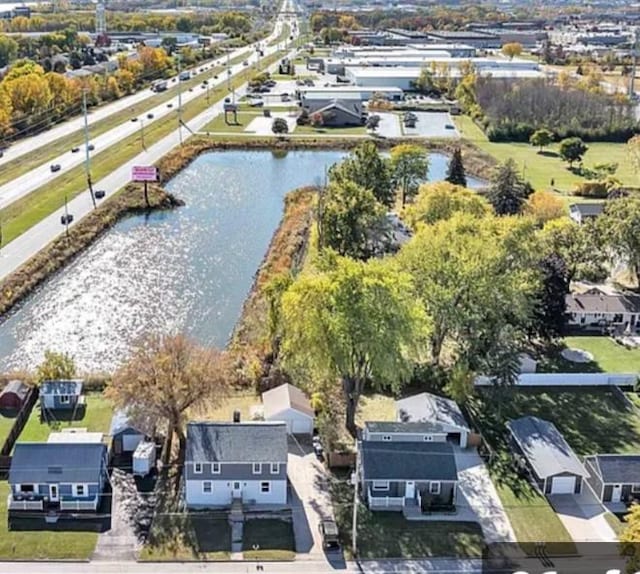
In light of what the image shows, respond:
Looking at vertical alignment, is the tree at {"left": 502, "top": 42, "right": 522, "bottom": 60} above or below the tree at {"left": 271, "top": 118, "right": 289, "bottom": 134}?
above

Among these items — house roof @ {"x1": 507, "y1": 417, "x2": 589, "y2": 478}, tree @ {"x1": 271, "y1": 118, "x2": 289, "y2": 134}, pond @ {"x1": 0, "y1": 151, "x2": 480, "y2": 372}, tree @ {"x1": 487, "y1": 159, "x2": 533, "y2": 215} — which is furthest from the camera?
tree @ {"x1": 271, "y1": 118, "x2": 289, "y2": 134}

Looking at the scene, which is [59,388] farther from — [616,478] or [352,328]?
[616,478]

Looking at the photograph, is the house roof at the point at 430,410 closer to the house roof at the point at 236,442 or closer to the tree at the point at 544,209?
the house roof at the point at 236,442

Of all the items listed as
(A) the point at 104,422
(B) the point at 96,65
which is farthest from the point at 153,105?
(A) the point at 104,422

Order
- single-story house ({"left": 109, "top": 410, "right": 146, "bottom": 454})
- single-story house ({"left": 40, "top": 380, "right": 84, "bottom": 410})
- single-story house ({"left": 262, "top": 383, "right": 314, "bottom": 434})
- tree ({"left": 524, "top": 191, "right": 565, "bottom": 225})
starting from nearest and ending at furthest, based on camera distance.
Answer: single-story house ({"left": 109, "top": 410, "right": 146, "bottom": 454})
single-story house ({"left": 262, "top": 383, "right": 314, "bottom": 434})
single-story house ({"left": 40, "top": 380, "right": 84, "bottom": 410})
tree ({"left": 524, "top": 191, "right": 565, "bottom": 225})

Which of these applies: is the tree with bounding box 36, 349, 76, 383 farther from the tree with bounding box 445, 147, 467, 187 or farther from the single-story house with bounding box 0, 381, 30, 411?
the tree with bounding box 445, 147, 467, 187

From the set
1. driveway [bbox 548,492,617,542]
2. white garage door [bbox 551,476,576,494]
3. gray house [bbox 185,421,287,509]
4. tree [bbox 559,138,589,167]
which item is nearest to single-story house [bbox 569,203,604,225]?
tree [bbox 559,138,589,167]
